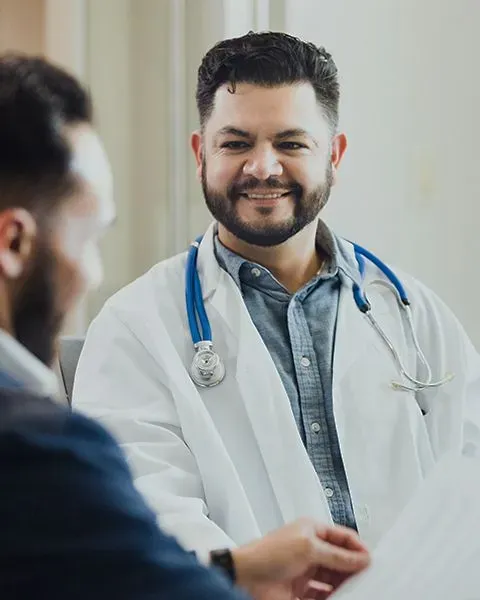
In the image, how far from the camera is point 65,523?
599 millimetres

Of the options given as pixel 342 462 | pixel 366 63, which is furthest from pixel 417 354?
pixel 366 63

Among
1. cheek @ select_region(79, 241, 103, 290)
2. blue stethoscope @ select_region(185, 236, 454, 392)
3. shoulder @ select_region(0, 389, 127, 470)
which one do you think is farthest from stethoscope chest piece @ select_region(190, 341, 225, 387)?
shoulder @ select_region(0, 389, 127, 470)

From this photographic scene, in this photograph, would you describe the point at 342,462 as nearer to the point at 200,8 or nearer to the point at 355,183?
the point at 355,183

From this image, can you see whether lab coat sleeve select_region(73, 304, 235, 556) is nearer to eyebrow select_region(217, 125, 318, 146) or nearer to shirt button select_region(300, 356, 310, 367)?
shirt button select_region(300, 356, 310, 367)

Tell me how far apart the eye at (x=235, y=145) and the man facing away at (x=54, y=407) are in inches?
28.6

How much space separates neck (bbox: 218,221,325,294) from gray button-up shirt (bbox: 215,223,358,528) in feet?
0.08

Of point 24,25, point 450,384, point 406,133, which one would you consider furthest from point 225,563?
point 24,25

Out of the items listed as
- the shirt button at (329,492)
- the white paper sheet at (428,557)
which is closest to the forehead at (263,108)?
the shirt button at (329,492)

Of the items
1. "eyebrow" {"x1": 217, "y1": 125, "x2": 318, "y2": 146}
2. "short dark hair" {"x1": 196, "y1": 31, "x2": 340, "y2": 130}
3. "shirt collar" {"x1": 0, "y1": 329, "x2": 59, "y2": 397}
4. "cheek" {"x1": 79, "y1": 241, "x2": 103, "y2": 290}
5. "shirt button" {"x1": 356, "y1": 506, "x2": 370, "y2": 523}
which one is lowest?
"shirt button" {"x1": 356, "y1": 506, "x2": 370, "y2": 523}

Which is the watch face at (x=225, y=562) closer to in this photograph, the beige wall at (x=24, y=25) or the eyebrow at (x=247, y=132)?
the eyebrow at (x=247, y=132)

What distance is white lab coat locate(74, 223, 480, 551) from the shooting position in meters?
1.28

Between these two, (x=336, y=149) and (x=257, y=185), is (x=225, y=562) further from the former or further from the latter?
(x=336, y=149)

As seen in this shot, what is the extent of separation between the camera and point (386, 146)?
217 centimetres

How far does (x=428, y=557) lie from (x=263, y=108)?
79 centimetres
